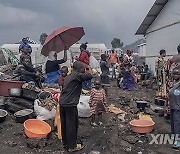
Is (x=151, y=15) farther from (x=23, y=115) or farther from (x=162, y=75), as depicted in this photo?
(x=23, y=115)

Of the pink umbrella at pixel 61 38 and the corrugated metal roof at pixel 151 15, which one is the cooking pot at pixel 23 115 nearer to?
the pink umbrella at pixel 61 38

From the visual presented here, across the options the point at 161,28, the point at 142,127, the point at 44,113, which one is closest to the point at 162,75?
the point at 142,127

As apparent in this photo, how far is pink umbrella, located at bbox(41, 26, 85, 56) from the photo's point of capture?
764 cm

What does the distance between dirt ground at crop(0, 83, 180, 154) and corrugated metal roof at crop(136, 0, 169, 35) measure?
786 cm

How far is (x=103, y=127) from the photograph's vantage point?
699 centimetres

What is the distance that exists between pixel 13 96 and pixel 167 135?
12.9ft

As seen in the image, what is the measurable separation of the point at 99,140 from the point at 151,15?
10526 mm

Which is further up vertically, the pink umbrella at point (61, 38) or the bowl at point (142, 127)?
the pink umbrella at point (61, 38)

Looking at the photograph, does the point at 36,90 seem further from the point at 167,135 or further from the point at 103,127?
the point at 167,135

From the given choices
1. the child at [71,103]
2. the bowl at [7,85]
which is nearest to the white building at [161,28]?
the bowl at [7,85]

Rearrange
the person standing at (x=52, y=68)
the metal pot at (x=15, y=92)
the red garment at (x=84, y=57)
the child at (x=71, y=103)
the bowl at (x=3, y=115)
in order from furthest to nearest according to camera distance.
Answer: the red garment at (x=84, y=57), the person standing at (x=52, y=68), the metal pot at (x=15, y=92), the bowl at (x=3, y=115), the child at (x=71, y=103)

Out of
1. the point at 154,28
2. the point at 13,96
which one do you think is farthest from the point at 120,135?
the point at 154,28

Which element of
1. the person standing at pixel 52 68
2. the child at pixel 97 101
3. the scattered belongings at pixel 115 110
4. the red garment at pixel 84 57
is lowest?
the scattered belongings at pixel 115 110

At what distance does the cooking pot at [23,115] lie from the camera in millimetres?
6875
